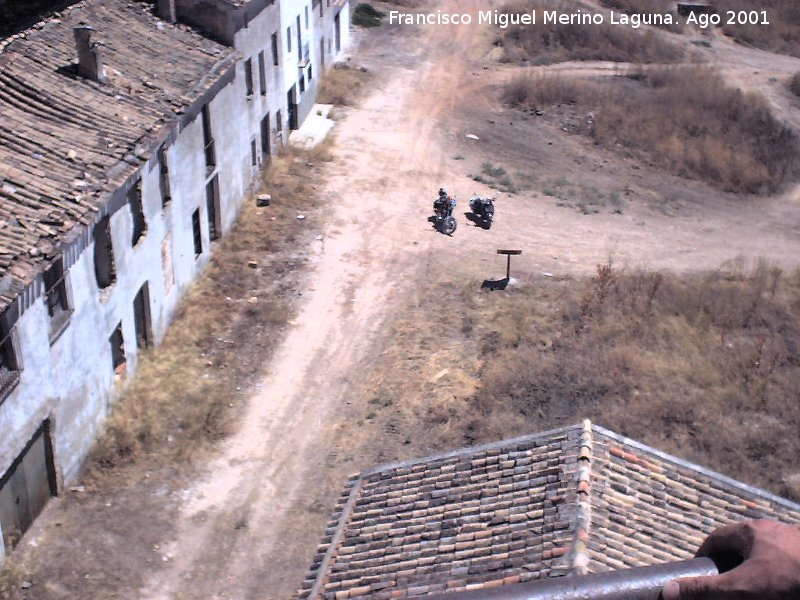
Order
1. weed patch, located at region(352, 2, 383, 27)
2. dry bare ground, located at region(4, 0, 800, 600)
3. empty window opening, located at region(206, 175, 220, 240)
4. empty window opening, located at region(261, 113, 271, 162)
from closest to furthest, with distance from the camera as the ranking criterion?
1. dry bare ground, located at region(4, 0, 800, 600)
2. empty window opening, located at region(206, 175, 220, 240)
3. empty window opening, located at region(261, 113, 271, 162)
4. weed patch, located at region(352, 2, 383, 27)

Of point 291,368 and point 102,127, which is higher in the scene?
point 102,127

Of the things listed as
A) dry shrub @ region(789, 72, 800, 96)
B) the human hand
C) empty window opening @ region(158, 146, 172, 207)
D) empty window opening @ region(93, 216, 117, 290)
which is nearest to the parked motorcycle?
empty window opening @ region(158, 146, 172, 207)

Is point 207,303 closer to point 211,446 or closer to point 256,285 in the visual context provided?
point 256,285

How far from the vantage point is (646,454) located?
1274 cm

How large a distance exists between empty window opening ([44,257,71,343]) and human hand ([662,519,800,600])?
14.5m

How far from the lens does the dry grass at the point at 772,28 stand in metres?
52.8

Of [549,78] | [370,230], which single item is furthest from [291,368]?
[549,78]

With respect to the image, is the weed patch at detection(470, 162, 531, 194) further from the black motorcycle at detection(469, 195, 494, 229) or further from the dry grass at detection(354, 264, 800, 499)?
the dry grass at detection(354, 264, 800, 499)

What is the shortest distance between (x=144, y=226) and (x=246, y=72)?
10.4 m

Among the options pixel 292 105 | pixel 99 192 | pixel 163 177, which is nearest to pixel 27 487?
pixel 99 192

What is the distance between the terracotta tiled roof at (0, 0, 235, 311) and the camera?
16406mm

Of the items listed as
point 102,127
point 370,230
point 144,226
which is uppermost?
point 102,127

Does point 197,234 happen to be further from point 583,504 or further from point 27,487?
point 583,504

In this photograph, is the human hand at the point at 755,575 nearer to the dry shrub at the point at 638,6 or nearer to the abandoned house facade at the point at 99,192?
the abandoned house facade at the point at 99,192
